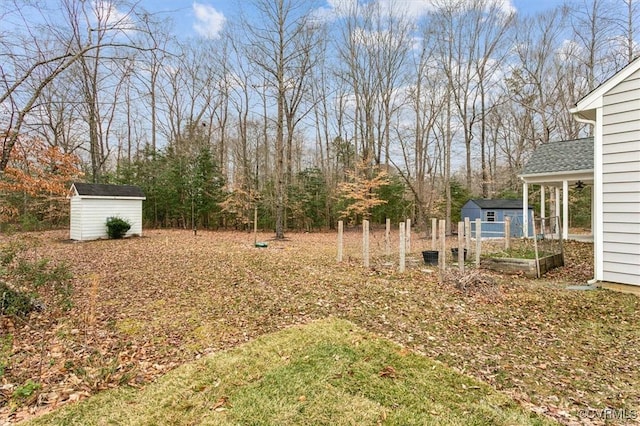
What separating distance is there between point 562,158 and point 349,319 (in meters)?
10.4

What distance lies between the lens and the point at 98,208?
12.8 m

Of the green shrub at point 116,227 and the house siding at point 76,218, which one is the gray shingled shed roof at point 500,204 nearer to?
the green shrub at point 116,227

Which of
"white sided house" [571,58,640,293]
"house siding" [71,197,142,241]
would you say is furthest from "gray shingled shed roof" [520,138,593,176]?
"house siding" [71,197,142,241]

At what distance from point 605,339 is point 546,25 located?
20810mm

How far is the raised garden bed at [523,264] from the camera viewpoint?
6.72 m

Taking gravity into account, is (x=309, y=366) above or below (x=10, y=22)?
below

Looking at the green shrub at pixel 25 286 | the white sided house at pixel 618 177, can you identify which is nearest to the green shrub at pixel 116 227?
the green shrub at pixel 25 286

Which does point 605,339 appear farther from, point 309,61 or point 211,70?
point 211,70

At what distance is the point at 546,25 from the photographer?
58.1ft

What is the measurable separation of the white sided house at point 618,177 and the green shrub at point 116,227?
14.9 meters

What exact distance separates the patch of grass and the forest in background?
11.2 meters

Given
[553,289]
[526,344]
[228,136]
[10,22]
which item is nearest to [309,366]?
[526,344]

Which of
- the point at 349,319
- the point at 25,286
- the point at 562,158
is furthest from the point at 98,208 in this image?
the point at 562,158

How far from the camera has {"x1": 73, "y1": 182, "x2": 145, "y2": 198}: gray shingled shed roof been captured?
41.0 feet
